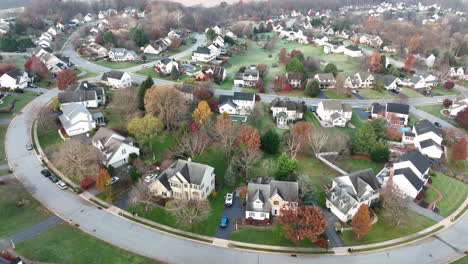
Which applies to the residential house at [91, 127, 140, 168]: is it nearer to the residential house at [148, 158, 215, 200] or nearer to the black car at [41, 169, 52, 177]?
the black car at [41, 169, 52, 177]

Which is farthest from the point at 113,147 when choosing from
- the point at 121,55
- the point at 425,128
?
the point at 121,55

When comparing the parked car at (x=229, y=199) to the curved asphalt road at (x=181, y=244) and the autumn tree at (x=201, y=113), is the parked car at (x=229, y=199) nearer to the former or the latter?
the curved asphalt road at (x=181, y=244)

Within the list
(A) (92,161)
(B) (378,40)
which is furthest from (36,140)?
(B) (378,40)

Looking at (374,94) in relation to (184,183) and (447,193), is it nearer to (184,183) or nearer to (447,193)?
(447,193)

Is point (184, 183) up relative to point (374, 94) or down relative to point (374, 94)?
up

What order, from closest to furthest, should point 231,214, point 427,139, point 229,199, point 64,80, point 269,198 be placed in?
point 269,198 → point 231,214 → point 229,199 → point 427,139 → point 64,80

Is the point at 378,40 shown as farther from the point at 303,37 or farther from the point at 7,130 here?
the point at 7,130

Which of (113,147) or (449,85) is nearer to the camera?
(113,147)
